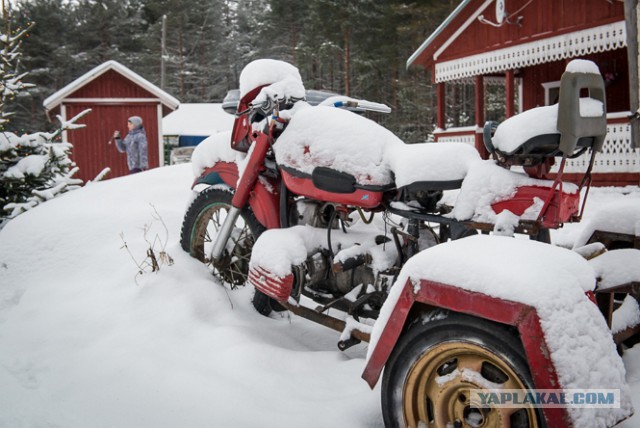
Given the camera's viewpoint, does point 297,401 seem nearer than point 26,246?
Yes

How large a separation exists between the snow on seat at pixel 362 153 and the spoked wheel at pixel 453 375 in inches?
35.1

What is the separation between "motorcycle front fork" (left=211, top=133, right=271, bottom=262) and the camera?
3.27 metres

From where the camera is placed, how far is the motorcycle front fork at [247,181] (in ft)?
10.7

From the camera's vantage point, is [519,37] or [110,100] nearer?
[519,37]

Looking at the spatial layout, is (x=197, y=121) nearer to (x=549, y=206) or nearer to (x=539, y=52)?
(x=539, y=52)

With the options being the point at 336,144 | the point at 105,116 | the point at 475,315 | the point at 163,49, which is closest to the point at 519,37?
the point at 336,144

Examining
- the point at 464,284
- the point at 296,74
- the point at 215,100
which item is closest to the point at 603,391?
the point at 464,284

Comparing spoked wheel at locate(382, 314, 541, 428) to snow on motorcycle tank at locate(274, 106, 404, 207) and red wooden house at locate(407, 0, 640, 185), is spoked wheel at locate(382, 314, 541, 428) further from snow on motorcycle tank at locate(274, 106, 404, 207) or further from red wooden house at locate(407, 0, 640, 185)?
red wooden house at locate(407, 0, 640, 185)

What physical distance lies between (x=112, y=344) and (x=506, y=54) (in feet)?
42.0

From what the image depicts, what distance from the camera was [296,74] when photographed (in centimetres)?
351

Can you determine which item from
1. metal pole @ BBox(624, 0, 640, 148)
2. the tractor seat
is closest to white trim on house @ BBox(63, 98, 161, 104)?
metal pole @ BBox(624, 0, 640, 148)

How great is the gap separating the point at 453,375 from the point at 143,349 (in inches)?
A: 69.8

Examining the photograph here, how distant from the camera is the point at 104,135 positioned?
61.1ft

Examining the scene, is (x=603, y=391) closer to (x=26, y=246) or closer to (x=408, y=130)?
(x=26, y=246)
